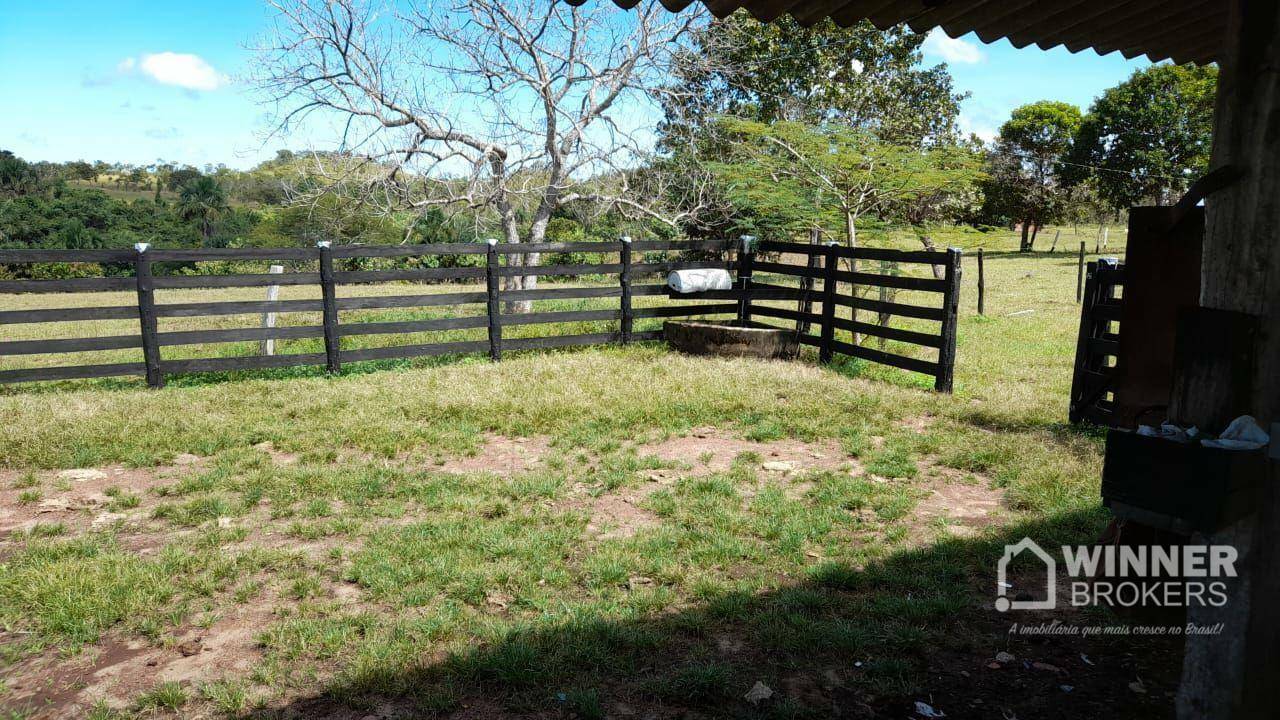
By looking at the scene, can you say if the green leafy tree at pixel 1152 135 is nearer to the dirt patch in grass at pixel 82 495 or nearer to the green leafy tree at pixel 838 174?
the green leafy tree at pixel 838 174

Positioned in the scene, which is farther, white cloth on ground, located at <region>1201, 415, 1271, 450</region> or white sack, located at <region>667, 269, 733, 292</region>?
white sack, located at <region>667, 269, 733, 292</region>

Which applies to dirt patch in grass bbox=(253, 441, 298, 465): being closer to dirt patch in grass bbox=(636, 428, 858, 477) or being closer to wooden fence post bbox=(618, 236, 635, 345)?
dirt patch in grass bbox=(636, 428, 858, 477)

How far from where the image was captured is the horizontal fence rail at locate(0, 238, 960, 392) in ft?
27.8

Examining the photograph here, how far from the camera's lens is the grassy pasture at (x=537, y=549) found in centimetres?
305

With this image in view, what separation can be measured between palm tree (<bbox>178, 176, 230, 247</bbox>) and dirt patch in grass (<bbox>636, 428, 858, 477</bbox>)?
52349mm

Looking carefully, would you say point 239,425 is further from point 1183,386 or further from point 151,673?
point 1183,386

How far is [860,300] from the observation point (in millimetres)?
9680

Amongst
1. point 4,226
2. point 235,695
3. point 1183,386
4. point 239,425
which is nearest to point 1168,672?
point 1183,386

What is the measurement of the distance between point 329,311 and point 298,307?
567 mm

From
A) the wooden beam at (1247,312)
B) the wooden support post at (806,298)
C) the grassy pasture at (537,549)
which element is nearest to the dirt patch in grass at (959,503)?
the grassy pasture at (537,549)

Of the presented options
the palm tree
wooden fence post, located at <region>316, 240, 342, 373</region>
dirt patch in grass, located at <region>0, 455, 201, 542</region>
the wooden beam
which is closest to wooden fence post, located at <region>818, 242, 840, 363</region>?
wooden fence post, located at <region>316, 240, 342, 373</region>

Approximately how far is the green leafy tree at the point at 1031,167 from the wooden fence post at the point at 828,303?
31.7 meters

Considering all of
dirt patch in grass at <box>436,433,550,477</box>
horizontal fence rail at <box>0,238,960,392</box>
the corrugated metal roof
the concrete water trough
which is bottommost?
dirt patch in grass at <box>436,433,550,477</box>

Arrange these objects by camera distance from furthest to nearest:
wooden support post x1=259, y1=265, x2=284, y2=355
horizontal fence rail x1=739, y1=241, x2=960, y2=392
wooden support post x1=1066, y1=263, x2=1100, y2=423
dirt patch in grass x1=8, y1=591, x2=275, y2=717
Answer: wooden support post x1=259, y1=265, x2=284, y2=355 < horizontal fence rail x1=739, y1=241, x2=960, y2=392 < wooden support post x1=1066, y1=263, x2=1100, y2=423 < dirt patch in grass x1=8, y1=591, x2=275, y2=717
